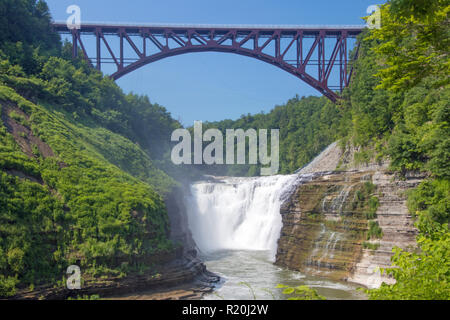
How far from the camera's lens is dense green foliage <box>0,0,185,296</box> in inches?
409

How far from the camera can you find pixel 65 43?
33.6 m

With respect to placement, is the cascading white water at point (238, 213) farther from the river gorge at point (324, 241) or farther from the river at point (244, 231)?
the river gorge at point (324, 241)

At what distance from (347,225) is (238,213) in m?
11.4

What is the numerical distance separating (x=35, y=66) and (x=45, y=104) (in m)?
4.87

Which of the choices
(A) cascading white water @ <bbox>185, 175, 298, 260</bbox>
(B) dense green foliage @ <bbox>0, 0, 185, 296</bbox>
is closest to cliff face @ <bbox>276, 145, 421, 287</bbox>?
(A) cascading white water @ <bbox>185, 175, 298, 260</bbox>

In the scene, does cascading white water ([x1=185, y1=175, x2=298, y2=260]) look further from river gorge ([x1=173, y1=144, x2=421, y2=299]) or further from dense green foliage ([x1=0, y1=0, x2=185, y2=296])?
dense green foliage ([x1=0, y1=0, x2=185, y2=296])

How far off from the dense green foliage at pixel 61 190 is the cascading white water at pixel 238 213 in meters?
5.85

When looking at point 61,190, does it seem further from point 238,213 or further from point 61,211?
point 238,213

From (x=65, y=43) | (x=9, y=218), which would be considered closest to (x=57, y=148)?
(x=9, y=218)

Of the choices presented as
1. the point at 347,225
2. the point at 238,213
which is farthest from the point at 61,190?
the point at 238,213

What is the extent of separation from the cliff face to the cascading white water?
3508 millimetres

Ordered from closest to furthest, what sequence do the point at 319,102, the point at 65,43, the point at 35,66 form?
the point at 35,66 → the point at 65,43 → the point at 319,102
